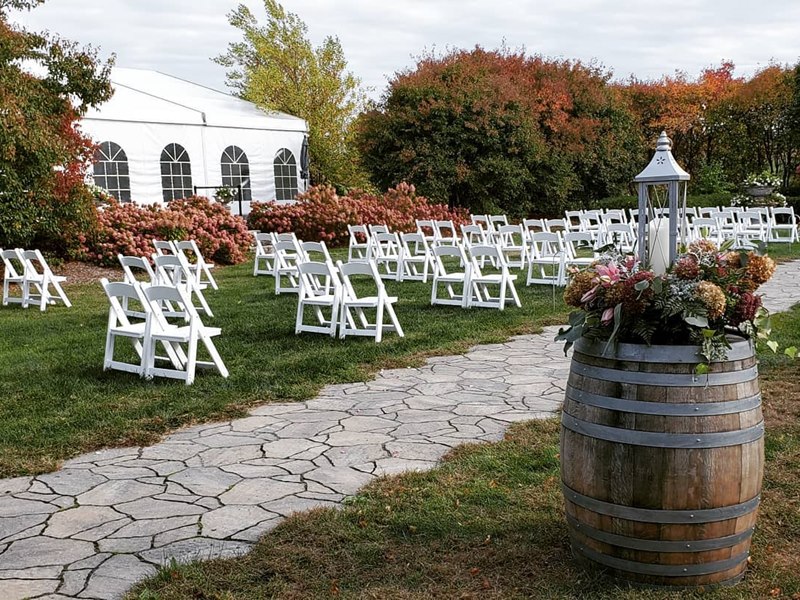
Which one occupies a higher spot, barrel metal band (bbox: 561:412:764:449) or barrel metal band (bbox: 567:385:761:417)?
barrel metal band (bbox: 567:385:761:417)

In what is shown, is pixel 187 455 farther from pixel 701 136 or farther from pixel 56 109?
pixel 701 136

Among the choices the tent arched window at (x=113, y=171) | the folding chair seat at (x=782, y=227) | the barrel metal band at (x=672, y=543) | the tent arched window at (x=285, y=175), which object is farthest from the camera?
the tent arched window at (x=285, y=175)

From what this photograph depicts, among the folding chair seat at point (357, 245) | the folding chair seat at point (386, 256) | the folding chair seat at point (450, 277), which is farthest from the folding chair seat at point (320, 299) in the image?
the folding chair seat at point (357, 245)

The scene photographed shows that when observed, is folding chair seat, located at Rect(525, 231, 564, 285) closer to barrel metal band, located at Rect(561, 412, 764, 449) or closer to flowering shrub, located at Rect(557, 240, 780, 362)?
flowering shrub, located at Rect(557, 240, 780, 362)

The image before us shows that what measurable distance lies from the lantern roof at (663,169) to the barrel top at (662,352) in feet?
2.30

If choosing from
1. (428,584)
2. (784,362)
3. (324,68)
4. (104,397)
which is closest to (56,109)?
(104,397)

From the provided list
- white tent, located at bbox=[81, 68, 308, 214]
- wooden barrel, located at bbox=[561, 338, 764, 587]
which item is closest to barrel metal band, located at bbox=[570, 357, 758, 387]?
wooden barrel, located at bbox=[561, 338, 764, 587]

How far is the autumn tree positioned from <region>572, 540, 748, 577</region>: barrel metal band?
854 inches

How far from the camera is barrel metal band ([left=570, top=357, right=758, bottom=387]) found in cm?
302

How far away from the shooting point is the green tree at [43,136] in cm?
1334

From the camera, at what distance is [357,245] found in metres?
15.1

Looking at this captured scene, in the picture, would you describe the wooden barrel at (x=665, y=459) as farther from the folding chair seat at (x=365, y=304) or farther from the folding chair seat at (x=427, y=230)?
the folding chair seat at (x=427, y=230)

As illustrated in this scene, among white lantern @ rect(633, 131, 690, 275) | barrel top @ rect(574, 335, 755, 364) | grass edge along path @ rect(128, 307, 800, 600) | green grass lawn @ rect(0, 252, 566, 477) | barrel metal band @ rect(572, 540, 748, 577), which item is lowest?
grass edge along path @ rect(128, 307, 800, 600)

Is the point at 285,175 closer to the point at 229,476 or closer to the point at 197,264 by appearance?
the point at 197,264
